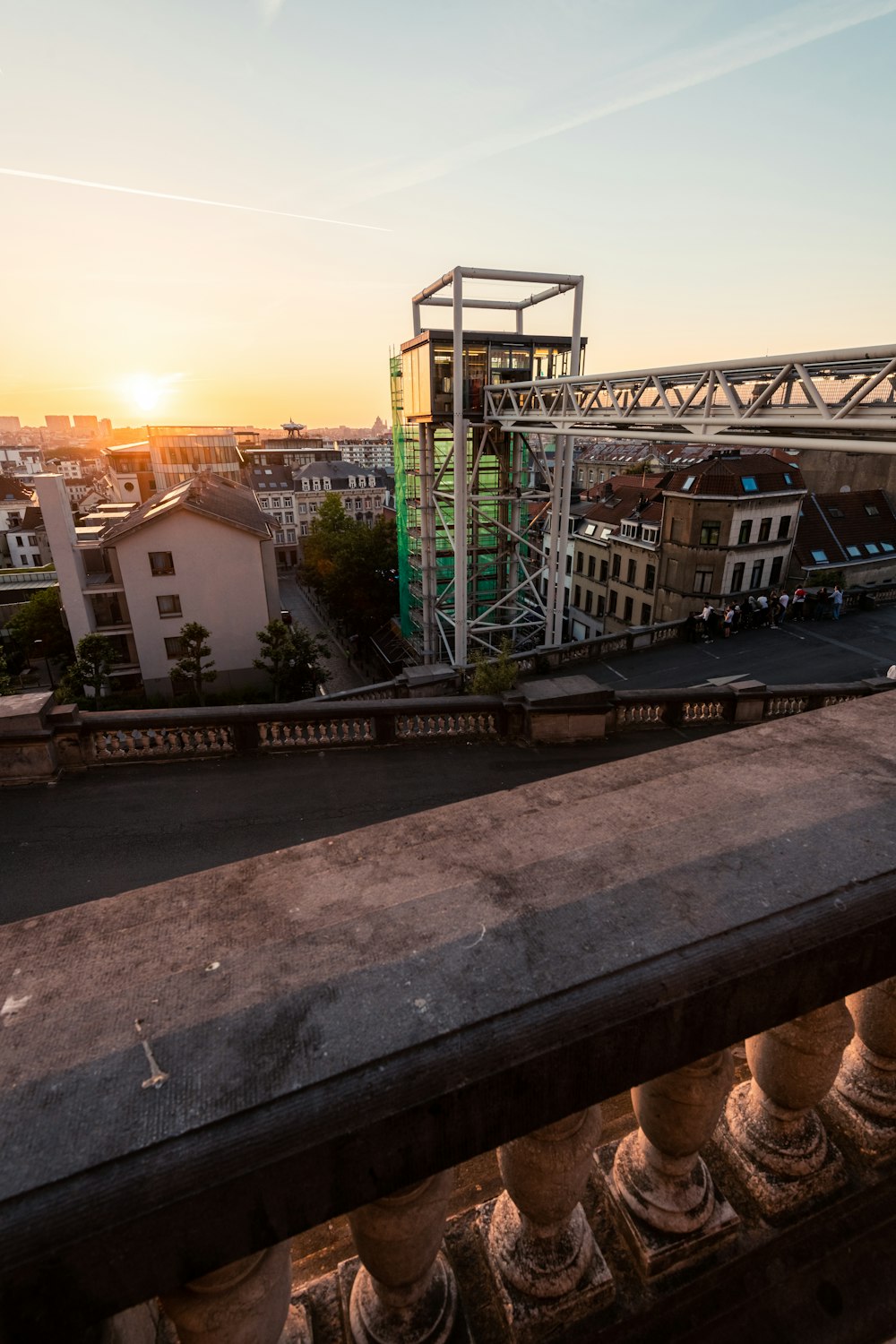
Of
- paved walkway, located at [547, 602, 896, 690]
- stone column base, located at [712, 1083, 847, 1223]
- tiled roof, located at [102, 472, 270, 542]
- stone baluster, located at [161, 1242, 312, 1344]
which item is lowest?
paved walkway, located at [547, 602, 896, 690]

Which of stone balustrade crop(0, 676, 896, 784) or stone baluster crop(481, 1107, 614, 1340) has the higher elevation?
stone baluster crop(481, 1107, 614, 1340)

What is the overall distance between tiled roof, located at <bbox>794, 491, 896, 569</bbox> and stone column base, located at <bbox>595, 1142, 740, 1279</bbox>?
43716 millimetres

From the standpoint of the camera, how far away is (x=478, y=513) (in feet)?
109

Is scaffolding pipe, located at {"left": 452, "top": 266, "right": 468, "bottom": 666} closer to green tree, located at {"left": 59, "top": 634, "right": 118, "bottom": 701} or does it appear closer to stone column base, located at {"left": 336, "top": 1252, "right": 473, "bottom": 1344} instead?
green tree, located at {"left": 59, "top": 634, "right": 118, "bottom": 701}

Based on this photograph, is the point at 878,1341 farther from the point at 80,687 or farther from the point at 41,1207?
the point at 80,687

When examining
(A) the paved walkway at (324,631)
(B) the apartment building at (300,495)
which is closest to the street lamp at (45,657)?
(A) the paved walkway at (324,631)

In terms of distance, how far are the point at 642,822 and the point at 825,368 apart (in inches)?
567

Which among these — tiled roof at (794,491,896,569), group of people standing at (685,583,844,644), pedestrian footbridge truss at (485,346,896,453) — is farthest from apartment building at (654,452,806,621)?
pedestrian footbridge truss at (485,346,896,453)

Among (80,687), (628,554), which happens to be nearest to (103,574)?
(80,687)

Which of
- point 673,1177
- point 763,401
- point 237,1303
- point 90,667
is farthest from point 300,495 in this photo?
point 237,1303

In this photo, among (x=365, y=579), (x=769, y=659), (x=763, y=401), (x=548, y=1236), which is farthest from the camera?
(x=365, y=579)

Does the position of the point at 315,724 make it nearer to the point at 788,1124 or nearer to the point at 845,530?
the point at 788,1124

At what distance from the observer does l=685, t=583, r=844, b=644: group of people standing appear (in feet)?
92.8

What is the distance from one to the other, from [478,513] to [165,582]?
16328mm
